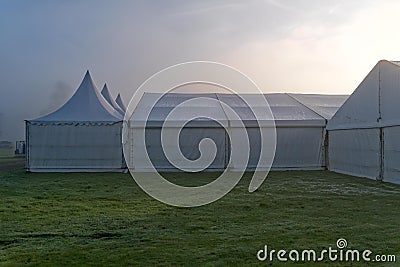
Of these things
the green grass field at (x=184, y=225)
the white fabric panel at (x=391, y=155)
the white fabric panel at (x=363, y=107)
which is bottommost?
the green grass field at (x=184, y=225)

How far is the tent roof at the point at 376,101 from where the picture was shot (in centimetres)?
1014

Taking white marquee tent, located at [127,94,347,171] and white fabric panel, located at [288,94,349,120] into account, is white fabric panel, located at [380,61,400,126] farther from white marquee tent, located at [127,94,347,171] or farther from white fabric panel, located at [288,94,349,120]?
white fabric panel, located at [288,94,349,120]

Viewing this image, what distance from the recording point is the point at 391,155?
10086 millimetres

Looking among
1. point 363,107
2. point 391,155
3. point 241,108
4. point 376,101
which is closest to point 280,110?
point 241,108

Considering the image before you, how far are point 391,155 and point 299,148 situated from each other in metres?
4.41

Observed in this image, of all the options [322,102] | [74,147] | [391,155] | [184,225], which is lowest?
[184,225]

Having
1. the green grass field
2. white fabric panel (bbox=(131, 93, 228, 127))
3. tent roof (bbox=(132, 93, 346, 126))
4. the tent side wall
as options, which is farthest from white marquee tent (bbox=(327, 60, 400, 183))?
the tent side wall

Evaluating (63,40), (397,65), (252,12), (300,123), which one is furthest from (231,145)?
(63,40)

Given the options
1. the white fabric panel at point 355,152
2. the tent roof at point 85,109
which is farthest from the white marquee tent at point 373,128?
the tent roof at point 85,109

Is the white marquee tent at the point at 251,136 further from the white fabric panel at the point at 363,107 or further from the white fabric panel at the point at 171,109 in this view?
the white fabric panel at the point at 363,107

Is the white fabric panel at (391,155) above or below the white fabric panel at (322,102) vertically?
below

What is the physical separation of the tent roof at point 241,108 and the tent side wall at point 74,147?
113 centimetres

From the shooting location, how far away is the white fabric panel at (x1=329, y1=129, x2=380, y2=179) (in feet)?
35.8

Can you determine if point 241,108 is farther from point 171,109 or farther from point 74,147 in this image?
point 74,147
